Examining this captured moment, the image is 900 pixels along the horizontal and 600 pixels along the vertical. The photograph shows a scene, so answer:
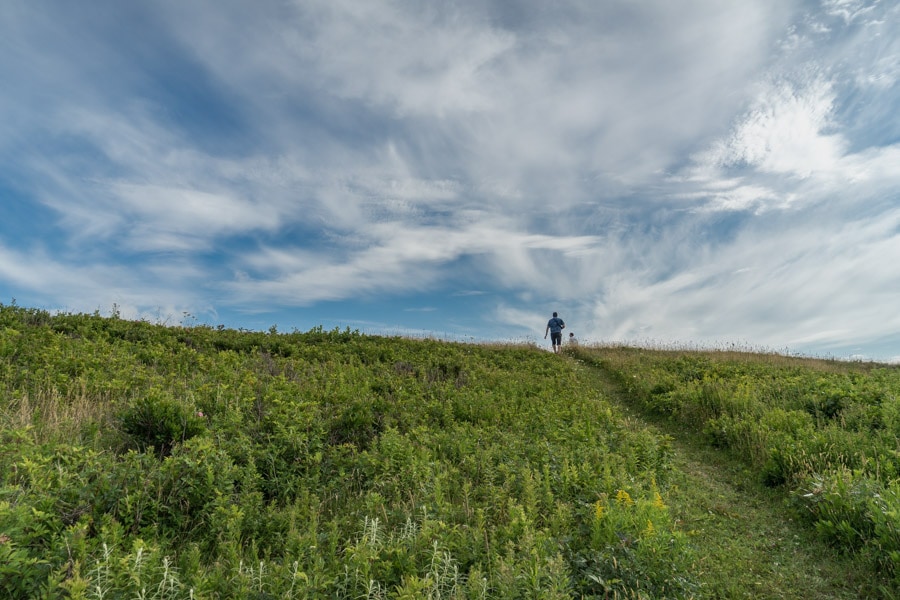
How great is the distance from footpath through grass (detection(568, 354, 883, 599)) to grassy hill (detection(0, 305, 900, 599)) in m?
0.04

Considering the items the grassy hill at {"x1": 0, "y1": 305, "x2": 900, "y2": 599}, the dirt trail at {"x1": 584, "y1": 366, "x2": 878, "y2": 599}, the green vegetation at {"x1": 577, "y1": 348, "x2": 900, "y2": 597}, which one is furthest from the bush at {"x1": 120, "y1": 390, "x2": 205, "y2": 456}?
the green vegetation at {"x1": 577, "y1": 348, "x2": 900, "y2": 597}

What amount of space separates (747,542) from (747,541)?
0.14ft

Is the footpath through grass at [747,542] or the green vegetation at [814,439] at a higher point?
the green vegetation at [814,439]

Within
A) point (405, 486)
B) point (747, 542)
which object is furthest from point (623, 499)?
point (405, 486)

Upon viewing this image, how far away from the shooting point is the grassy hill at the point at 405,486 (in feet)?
15.1

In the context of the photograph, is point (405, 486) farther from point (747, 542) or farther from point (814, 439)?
point (814, 439)

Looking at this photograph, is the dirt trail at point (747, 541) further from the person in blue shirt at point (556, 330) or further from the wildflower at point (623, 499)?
the person in blue shirt at point (556, 330)

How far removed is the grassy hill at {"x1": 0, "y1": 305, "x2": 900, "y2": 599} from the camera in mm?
4617

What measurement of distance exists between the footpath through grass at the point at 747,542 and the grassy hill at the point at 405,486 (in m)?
0.04

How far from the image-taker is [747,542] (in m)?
7.36

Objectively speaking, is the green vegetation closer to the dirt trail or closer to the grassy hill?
the grassy hill

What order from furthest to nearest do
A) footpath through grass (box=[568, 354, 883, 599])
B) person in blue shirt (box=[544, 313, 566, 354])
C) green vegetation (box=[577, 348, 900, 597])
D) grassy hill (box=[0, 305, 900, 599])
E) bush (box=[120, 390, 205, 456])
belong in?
person in blue shirt (box=[544, 313, 566, 354]), bush (box=[120, 390, 205, 456]), green vegetation (box=[577, 348, 900, 597]), footpath through grass (box=[568, 354, 883, 599]), grassy hill (box=[0, 305, 900, 599])

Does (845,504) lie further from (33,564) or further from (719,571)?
(33,564)

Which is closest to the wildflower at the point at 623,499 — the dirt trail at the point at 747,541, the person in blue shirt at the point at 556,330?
the dirt trail at the point at 747,541
